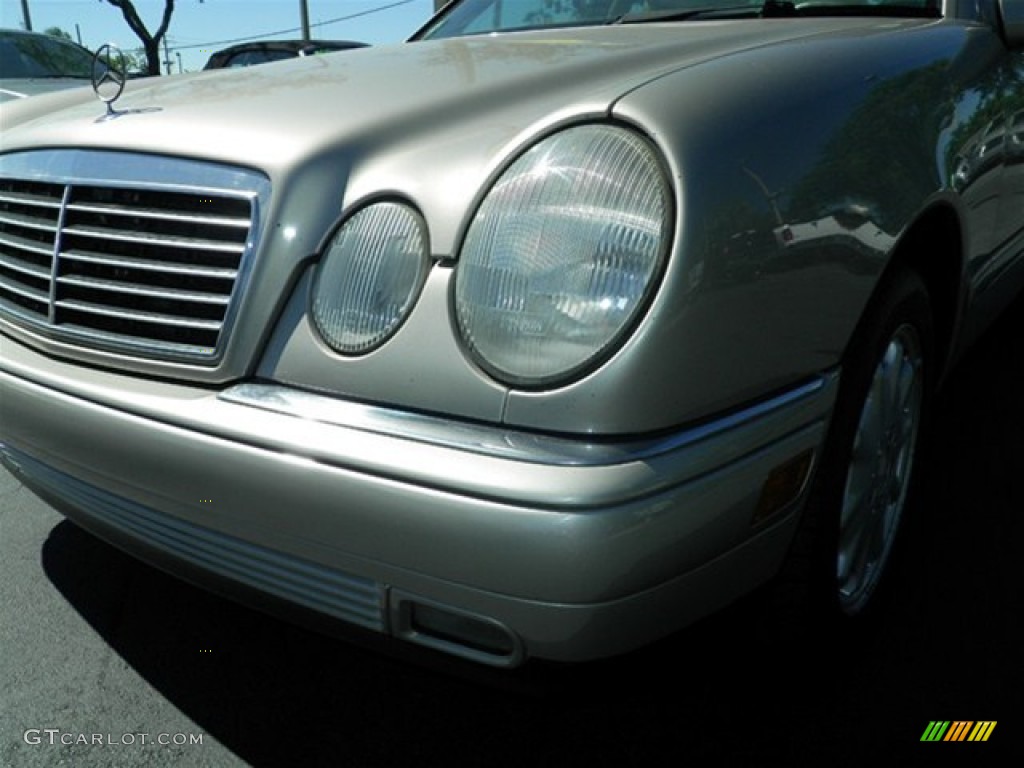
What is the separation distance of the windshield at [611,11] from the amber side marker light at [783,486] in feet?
4.35

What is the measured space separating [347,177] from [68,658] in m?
1.25

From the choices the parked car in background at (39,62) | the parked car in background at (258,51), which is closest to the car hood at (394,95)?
the parked car in background at (39,62)

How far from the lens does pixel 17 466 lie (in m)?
1.89

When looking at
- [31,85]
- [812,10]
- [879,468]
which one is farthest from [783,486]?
[31,85]

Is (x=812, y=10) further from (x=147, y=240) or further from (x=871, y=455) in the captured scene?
(x=147, y=240)

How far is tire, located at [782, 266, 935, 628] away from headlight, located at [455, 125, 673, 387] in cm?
54

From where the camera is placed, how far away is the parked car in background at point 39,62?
6633 mm

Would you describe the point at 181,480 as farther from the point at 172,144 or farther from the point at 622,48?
the point at 622,48

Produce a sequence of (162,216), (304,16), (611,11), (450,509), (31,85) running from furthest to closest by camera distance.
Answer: (304,16) < (31,85) < (611,11) < (162,216) < (450,509)

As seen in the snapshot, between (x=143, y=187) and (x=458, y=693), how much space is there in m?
1.13

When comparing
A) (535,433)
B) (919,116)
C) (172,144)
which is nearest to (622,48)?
(919,116)

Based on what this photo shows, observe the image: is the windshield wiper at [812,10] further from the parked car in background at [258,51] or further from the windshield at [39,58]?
the parked car in background at [258,51]

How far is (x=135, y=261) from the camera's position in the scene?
1.65 meters

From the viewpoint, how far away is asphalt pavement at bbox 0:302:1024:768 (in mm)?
1756
